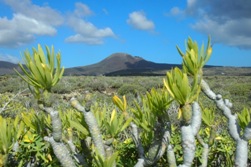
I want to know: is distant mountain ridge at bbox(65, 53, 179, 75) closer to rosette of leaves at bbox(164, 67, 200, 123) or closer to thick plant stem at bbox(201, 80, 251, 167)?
thick plant stem at bbox(201, 80, 251, 167)

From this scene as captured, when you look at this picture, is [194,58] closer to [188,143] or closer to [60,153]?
[188,143]

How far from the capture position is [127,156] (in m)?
2.30

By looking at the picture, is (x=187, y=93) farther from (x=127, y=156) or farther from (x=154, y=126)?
(x=127, y=156)

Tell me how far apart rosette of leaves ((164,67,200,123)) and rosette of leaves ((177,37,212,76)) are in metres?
0.12

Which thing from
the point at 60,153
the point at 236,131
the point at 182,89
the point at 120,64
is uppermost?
the point at 120,64

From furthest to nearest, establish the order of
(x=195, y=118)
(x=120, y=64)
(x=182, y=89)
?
(x=120, y=64) < (x=195, y=118) < (x=182, y=89)

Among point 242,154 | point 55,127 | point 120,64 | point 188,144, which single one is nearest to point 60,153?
point 55,127

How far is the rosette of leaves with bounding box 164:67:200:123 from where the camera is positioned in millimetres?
1234

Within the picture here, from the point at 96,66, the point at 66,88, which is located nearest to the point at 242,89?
the point at 66,88

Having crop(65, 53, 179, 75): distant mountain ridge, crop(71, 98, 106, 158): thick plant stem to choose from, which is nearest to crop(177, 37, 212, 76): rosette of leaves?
crop(71, 98, 106, 158): thick plant stem

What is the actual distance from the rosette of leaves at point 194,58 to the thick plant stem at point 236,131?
0.10 meters

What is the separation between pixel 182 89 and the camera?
124 cm

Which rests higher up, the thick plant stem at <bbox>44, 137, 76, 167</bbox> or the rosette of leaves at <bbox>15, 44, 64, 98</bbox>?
the rosette of leaves at <bbox>15, 44, 64, 98</bbox>

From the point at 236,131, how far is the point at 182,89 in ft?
1.40
